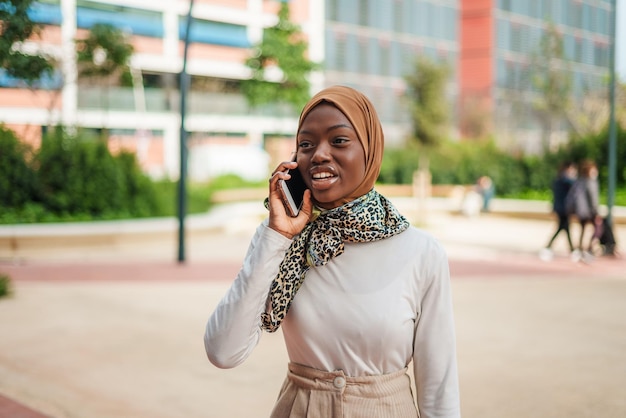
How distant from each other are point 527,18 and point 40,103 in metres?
37.0

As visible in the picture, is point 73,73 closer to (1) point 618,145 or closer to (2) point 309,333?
(1) point 618,145

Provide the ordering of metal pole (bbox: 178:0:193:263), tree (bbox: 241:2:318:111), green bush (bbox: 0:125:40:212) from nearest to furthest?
1. metal pole (bbox: 178:0:193:263)
2. green bush (bbox: 0:125:40:212)
3. tree (bbox: 241:2:318:111)

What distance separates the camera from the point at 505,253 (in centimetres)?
1475

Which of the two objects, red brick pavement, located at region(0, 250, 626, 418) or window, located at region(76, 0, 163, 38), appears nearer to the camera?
red brick pavement, located at region(0, 250, 626, 418)

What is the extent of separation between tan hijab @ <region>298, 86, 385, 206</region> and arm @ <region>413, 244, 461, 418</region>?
25 centimetres

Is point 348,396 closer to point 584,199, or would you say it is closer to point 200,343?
point 200,343

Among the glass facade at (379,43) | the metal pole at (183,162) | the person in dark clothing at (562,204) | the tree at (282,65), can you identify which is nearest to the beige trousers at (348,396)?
the metal pole at (183,162)

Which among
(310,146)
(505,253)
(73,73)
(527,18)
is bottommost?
(505,253)

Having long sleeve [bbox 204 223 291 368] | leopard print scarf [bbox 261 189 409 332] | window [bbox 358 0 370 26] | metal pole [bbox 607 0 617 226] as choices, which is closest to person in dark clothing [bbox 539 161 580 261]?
metal pole [bbox 607 0 617 226]

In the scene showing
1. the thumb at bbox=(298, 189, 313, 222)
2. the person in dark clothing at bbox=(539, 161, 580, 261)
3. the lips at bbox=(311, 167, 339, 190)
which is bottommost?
the person in dark clothing at bbox=(539, 161, 580, 261)

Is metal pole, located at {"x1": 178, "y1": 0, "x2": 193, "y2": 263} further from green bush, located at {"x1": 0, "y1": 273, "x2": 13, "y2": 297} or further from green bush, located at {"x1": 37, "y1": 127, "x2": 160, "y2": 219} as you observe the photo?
green bush, located at {"x1": 37, "y1": 127, "x2": 160, "y2": 219}

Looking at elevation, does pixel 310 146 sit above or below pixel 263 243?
above

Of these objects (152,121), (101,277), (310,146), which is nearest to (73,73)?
(101,277)

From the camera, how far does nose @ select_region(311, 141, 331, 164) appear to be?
1949 millimetres
